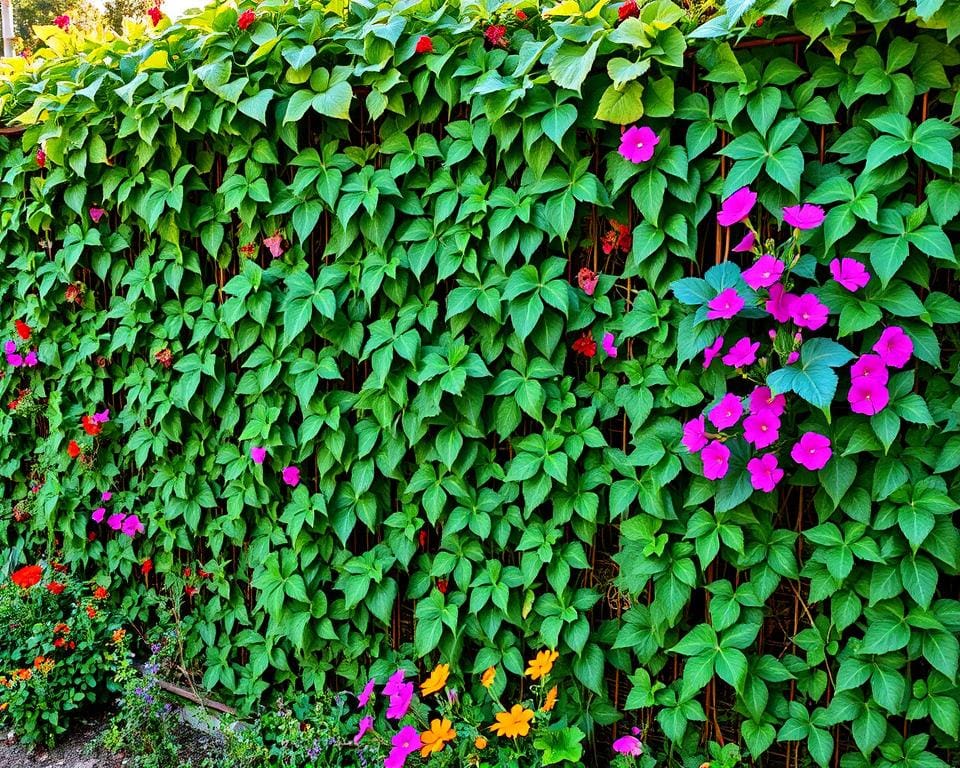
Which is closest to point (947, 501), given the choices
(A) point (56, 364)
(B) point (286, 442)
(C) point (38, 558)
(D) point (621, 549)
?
(D) point (621, 549)

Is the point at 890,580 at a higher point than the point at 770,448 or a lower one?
lower

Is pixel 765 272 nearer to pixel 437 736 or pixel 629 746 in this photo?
pixel 629 746

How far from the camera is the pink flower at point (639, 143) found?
1991mm

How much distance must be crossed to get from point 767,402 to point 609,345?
1.46 ft

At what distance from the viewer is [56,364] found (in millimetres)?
3266

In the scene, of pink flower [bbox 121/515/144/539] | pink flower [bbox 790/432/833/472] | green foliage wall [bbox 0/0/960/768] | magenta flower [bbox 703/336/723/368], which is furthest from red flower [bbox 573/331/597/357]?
pink flower [bbox 121/515/144/539]

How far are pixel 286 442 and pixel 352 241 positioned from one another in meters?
0.70

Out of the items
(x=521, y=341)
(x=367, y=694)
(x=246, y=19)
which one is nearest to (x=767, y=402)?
(x=521, y=341)

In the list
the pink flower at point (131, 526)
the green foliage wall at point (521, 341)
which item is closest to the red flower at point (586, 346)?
the green foliage wall at point (521, 341)

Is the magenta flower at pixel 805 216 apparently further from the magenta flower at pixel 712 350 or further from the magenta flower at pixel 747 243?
the magenta flower at pixel 712 350

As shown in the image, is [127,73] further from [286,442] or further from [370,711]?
[370,711]

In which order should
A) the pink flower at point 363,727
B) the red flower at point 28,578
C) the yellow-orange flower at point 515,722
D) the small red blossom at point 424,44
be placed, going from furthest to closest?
the red flower at point 28,578
the pink flower at point 363,727
the small red blossom at point 424,44
the yellow-orange flower at point 515,722

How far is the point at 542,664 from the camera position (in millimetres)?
2180

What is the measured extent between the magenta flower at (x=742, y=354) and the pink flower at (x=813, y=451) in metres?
0.22
